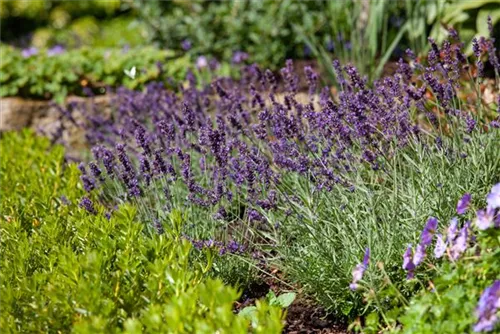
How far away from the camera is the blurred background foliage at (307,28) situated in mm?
5867

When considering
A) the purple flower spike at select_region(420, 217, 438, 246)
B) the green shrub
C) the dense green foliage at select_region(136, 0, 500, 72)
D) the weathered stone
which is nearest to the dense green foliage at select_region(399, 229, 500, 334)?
the purple flower spike at select_region(420, 217, 438, 246)

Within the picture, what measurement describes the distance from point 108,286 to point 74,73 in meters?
4.40

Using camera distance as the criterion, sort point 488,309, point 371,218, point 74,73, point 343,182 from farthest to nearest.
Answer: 1. point 74,73
2. point 343,182
3. point 371,218
4. point 488,309

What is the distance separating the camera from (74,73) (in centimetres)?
661

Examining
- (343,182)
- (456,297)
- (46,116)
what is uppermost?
(456,297)

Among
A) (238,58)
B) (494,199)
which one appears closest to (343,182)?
(494,199)

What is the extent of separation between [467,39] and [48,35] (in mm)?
7145

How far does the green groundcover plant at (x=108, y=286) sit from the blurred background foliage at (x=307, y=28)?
3152mm

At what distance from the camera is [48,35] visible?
36.1ft

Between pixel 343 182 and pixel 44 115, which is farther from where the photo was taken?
pixel 44 115

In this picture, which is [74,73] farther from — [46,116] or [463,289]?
[463,289]

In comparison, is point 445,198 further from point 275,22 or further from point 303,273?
point 275,22

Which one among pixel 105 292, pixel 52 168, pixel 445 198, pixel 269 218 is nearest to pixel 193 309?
pixel 105 292

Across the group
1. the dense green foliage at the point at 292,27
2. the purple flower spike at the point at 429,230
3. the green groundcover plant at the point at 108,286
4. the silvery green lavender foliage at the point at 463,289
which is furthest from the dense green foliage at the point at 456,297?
the dense green foliage at the point at 292,27
